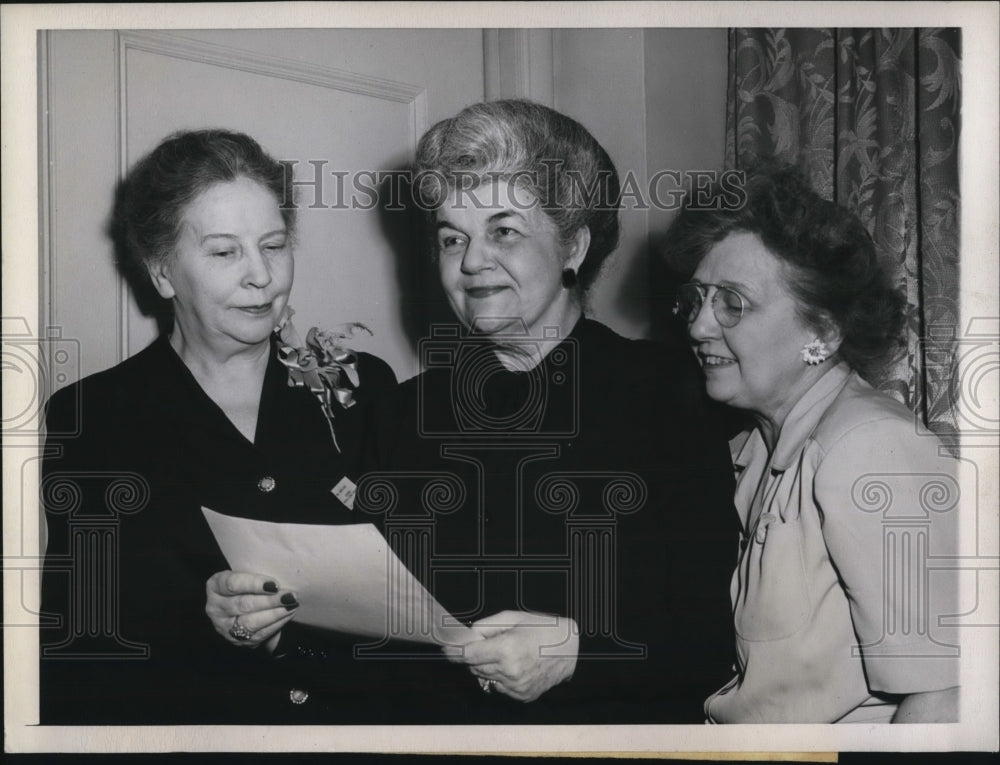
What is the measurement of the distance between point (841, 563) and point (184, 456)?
45.2 inches

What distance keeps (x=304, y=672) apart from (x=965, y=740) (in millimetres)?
1182

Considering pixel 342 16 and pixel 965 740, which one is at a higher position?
pixel 342 16

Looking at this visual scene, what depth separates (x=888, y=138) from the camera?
1.80 m

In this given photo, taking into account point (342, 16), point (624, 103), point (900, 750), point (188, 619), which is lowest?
Answer: point (900, 750)

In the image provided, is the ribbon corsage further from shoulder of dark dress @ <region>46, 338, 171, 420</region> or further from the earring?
the earring

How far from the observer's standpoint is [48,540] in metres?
1.79

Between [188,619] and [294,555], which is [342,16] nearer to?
[294,555]


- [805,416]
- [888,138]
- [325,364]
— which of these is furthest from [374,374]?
[888,138]

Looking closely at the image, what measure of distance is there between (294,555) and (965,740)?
123 cm

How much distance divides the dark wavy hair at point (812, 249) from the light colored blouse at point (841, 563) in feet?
0.27

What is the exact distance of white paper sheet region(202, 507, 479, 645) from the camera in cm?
173

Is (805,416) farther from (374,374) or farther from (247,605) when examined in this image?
(247,605)

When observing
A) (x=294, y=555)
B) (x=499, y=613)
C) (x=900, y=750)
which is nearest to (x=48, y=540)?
(x=294, y=555)

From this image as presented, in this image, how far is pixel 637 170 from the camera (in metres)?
1.76
